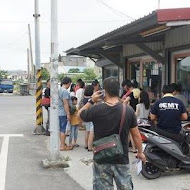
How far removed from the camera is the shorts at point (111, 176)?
4.42 metres

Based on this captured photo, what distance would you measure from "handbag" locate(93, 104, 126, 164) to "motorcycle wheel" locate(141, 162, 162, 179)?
2.74 m

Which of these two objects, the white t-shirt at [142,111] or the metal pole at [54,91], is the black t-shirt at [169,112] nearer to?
the white t-shirt at [142,111]

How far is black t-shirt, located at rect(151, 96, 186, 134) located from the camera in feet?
23.3

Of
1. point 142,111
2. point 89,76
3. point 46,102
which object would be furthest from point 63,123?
point 89,76


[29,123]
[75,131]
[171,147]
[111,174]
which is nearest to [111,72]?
[29,123]

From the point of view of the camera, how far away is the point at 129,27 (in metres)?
9.26

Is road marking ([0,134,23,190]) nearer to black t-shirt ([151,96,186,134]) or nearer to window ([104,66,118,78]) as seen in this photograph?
black t-shirt ([151,96,186,134])

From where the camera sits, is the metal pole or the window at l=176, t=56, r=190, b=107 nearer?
the metal pole

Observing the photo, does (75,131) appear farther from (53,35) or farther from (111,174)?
(111,174)

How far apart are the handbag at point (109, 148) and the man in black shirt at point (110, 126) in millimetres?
48

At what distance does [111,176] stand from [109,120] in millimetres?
628

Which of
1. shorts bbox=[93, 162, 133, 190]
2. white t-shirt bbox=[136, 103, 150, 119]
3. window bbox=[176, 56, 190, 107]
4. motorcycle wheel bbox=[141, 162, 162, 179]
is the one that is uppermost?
window bbox=[176, 56, 190, 107]

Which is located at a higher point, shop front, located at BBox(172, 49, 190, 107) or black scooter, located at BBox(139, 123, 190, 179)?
shop front, located at BBox(172, 49, 190, 107)

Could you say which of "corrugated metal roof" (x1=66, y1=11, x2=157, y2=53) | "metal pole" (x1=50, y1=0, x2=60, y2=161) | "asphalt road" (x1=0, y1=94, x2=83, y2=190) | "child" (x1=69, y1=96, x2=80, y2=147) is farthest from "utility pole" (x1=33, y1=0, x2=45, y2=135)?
"metal pole" (x1=50, y1=0, x2=60, y2=161)
